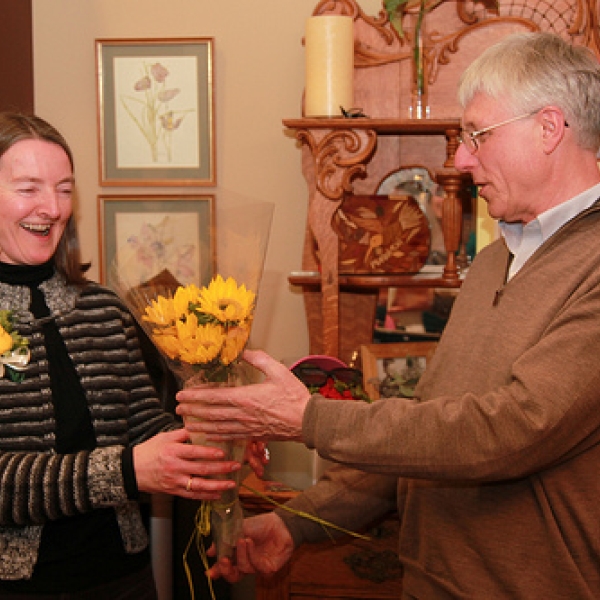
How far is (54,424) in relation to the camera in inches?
65.1

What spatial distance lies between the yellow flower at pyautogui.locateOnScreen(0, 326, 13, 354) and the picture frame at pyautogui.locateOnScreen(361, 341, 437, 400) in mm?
1181

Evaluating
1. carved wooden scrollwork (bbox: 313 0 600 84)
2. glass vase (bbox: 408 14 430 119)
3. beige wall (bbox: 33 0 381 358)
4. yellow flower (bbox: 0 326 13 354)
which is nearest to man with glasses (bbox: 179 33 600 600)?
yellow flower (bbox: 0 326 13 354)

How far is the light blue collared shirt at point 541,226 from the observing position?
1.51 metres

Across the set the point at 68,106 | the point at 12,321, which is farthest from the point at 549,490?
the point at 68,106

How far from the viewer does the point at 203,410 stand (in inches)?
60.5

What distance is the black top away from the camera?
164 cm

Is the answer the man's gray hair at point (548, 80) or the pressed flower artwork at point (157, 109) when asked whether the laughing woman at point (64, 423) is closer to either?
the man's gray hair at point (548, 80)

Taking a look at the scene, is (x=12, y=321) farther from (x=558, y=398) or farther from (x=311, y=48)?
(x=311, y=48)

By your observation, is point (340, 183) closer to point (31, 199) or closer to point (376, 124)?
point (376, 124)

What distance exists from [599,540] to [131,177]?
199 centimetres

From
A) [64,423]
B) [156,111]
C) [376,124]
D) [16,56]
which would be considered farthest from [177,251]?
[16,56]

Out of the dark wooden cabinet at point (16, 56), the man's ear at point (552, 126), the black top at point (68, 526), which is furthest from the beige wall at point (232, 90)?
the man's ear at point (552, 126)

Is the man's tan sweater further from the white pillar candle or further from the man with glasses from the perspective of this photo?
the white pillar candle

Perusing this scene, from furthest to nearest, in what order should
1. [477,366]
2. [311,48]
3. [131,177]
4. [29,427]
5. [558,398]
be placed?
[131,177]
[311,48]
[29,427]
[477,366]
[558,398]
